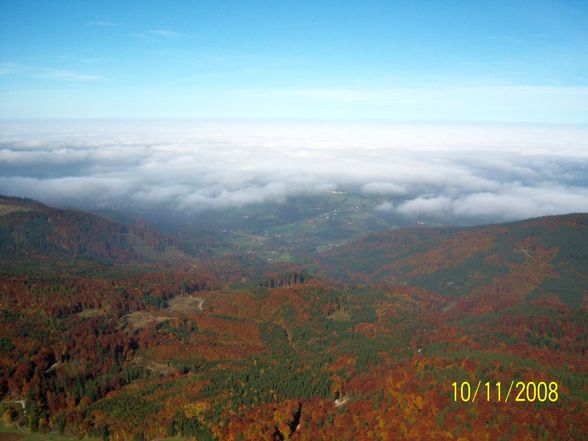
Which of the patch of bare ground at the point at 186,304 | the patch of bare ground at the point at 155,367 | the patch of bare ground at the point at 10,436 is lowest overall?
the patch of bare ground at the point at 186,304

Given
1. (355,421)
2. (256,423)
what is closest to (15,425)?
(256,423)

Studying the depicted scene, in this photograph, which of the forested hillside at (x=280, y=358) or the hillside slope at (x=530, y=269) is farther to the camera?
the hillside slope at (x=530, y=269)

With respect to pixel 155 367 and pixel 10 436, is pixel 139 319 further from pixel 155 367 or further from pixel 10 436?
pixel 10 436

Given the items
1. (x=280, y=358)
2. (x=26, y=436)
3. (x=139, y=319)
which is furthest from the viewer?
(x=139, y=319)

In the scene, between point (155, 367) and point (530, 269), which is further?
point (530, 269)

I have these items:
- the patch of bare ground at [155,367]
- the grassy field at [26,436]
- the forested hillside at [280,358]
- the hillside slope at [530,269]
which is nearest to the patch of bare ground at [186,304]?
the forested hillside at [280,358]

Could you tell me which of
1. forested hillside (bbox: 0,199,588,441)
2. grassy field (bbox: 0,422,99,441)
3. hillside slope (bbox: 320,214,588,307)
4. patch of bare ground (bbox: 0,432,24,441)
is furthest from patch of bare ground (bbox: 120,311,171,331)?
hillside slope (bbox: 320,214,588,307)

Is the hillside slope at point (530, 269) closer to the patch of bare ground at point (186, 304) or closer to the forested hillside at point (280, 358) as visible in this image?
the forested hillside at point (280, 358)

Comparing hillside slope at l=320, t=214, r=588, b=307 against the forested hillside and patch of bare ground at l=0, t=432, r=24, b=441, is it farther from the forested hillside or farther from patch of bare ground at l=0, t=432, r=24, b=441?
patch of bare ground at l=0, t=432, r=24, b=441

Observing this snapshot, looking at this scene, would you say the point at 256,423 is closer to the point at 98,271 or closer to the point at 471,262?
the point at 98,271

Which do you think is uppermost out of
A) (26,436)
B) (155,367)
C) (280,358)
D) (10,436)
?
(280,358)

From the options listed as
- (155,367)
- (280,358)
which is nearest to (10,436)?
(155,367)
